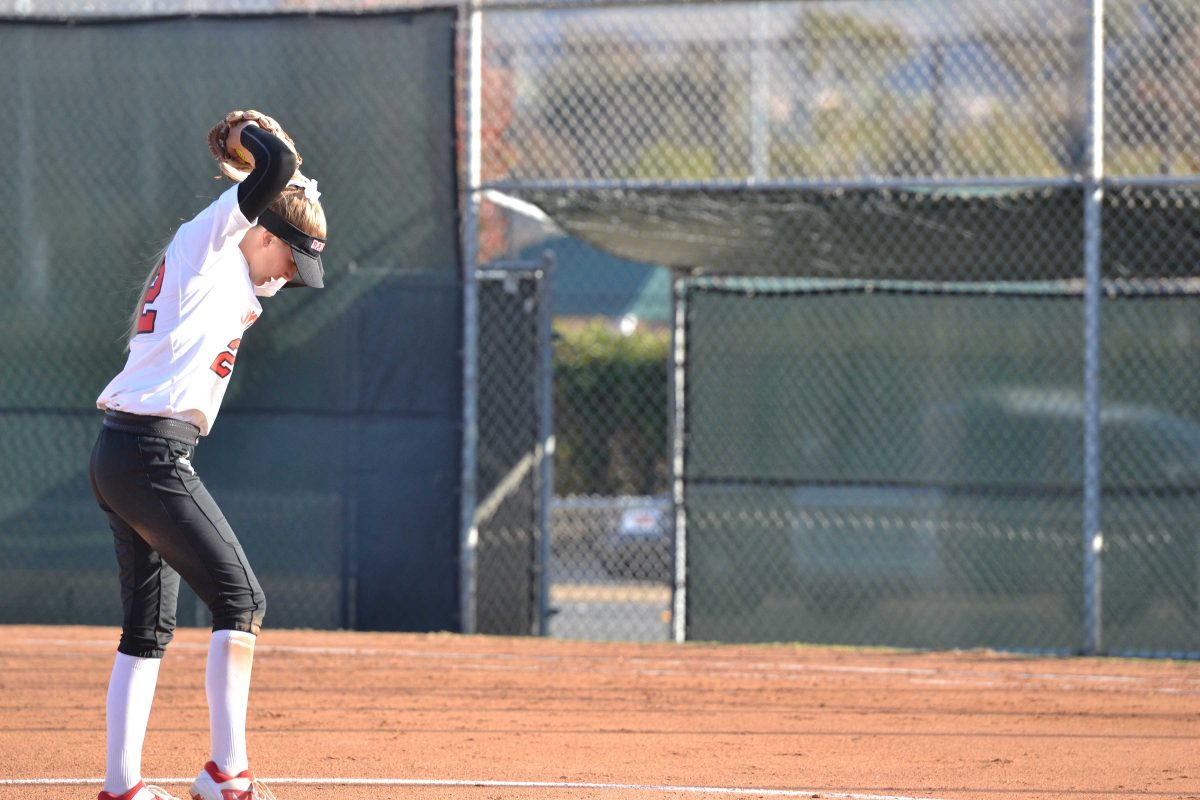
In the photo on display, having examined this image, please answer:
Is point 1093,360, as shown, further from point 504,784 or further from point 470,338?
point 504,784

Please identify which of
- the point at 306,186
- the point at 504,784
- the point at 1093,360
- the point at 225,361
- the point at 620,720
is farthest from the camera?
the point at 1093,360

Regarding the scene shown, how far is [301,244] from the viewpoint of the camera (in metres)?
4.11

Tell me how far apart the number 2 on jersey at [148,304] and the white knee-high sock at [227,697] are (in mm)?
850

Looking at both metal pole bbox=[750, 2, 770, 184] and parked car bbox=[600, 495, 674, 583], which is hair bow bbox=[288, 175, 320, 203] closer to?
metal pole bbox=[750, 2, 770, 184]

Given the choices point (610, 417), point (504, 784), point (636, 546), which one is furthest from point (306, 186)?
point (610, 417)

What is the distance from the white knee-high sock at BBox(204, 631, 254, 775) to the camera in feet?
12.9

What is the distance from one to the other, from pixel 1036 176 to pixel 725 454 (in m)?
2.37

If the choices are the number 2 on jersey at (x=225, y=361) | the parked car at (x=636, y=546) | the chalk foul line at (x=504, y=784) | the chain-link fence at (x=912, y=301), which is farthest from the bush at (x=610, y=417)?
the number 2 on jersey at (x=225, y=361)

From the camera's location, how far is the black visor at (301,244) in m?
4.05

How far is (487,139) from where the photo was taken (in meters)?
9.66

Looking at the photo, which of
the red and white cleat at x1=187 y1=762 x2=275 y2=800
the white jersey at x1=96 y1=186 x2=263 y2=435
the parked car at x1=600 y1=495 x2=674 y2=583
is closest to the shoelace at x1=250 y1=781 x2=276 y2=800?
the red and white cleat at x1=187 y1=762 x2=275 y2=800

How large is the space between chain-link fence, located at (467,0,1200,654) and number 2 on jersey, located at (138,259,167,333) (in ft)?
15.1

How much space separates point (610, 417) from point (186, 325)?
1241 cm

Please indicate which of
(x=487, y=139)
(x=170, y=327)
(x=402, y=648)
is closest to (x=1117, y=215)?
(x=487, y=139)
